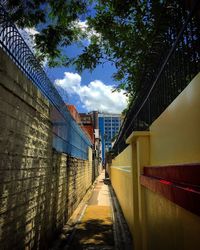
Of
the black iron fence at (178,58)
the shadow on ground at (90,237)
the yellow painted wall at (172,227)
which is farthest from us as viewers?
the shadow on ground at (90,237)

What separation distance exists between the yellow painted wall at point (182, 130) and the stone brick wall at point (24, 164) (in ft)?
6.31

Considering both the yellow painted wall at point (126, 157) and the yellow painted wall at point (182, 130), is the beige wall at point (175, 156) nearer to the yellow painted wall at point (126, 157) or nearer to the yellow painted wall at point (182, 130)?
the yellow painted wall at point (182, 130)

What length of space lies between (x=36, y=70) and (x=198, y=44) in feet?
10.8

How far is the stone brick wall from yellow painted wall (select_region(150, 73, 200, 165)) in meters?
1.92

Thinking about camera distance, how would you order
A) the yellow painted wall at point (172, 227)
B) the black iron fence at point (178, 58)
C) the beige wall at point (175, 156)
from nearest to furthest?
the yellow painted wall at point (172, 227) → the beige wall at point (175, 156) → the black iron fence at point (178, 58)

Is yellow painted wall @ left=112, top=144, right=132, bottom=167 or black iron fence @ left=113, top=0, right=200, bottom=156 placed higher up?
black iron fence @ left=113, top=0, right=200, bottom=156

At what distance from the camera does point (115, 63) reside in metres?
10.3

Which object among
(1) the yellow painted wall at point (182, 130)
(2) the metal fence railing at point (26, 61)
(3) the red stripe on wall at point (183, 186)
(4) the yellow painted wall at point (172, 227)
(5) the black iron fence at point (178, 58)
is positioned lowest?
(4) the yellow painted wall at point (172, 227)

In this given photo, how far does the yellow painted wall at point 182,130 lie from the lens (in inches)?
101

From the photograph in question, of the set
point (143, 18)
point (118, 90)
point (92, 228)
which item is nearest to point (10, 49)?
point (143, 18)

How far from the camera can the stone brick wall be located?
3812 millimetres

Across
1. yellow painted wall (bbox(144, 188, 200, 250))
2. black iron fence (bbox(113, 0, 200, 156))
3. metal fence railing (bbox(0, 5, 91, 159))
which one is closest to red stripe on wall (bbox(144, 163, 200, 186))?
yellow painted wall (bbox(144, 188, 200, 250))

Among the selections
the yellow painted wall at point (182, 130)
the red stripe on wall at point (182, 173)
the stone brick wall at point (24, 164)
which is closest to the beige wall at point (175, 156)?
the yellow painted wall at point (182, 130)

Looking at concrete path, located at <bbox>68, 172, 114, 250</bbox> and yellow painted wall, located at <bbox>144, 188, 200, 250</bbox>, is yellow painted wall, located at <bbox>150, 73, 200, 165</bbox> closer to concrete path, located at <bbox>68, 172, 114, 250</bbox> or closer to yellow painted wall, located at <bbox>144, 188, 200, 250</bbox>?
yellow painted wall, located at <bbox>144, 188, 200, 250</bbox>
